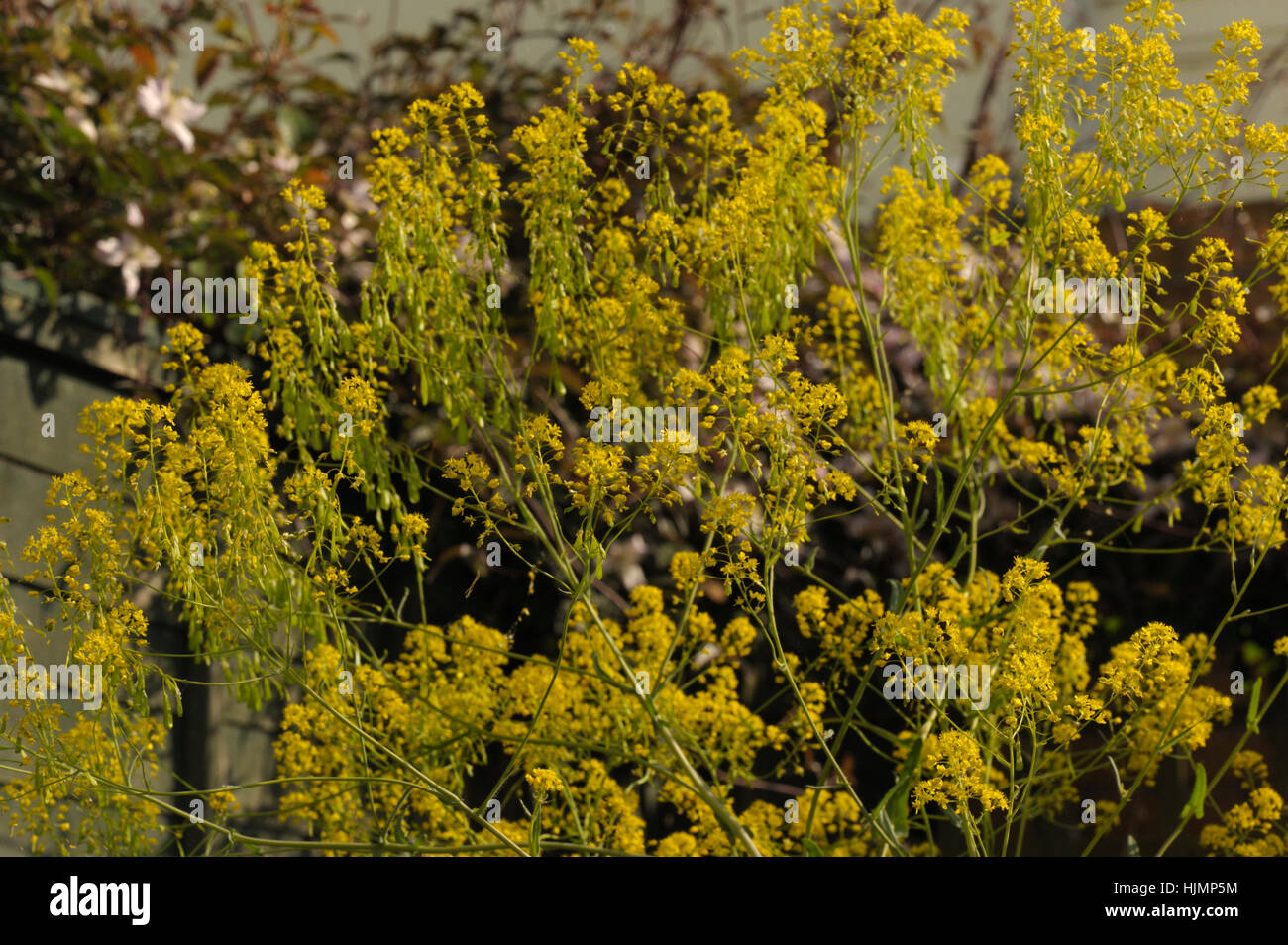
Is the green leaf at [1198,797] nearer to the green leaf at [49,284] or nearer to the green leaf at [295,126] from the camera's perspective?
the green leaf at [49,284]

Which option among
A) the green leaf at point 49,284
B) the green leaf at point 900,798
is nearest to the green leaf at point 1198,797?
the green leaf at point 900,798

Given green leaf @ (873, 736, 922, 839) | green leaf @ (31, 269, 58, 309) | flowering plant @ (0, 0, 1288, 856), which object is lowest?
green leaf @ (873, 736, 922, 839)

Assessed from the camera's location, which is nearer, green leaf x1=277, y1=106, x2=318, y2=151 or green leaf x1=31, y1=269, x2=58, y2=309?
green leaf x1=31, y1=269, x2=58, y2=309

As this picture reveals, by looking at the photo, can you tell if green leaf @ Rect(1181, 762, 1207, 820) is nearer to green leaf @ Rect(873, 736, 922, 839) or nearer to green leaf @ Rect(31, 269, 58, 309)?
green leaf @ Rect(873, 736, 922, 839)

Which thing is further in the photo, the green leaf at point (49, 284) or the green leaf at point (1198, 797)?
the green leaf at point (49, 284)

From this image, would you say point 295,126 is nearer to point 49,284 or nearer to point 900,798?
point 49,284

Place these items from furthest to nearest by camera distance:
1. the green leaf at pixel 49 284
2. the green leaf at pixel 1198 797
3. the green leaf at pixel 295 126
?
the green leaf at pixel 295 126 → the green leaf at pixel 49 284 → the green leaf at pixel 1198 797

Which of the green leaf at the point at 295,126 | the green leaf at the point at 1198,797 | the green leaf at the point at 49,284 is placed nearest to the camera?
the green leaf at the point at 1198,797

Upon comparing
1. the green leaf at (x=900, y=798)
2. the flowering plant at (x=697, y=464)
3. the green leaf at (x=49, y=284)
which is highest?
the green leaf at (x=49, y=284)

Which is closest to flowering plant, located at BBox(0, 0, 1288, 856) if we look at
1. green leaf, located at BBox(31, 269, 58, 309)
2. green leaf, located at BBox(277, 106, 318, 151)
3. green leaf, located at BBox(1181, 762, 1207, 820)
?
green leaf, located at BBox(1181, 762, 1207, 820)

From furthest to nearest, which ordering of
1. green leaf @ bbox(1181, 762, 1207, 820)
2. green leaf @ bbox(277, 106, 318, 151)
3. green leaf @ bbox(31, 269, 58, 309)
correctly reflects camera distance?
1. green leaf @ bbox(277, 106, 318, 151)
2. green leaf @ bbox(31, 269, 58, 309)
3. green leaf @ bbox(1181, 762, 1207, 820)

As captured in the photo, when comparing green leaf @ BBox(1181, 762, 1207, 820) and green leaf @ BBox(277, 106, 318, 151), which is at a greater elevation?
green leaf @ BBox(277, 106, 318, 151)

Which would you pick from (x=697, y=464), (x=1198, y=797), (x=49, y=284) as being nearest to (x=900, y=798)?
(x=1198, y=797)

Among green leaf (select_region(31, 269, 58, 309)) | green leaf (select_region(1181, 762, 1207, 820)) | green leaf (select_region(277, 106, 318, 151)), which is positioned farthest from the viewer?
green leaf (select_region(277, 106, 318, 151))
